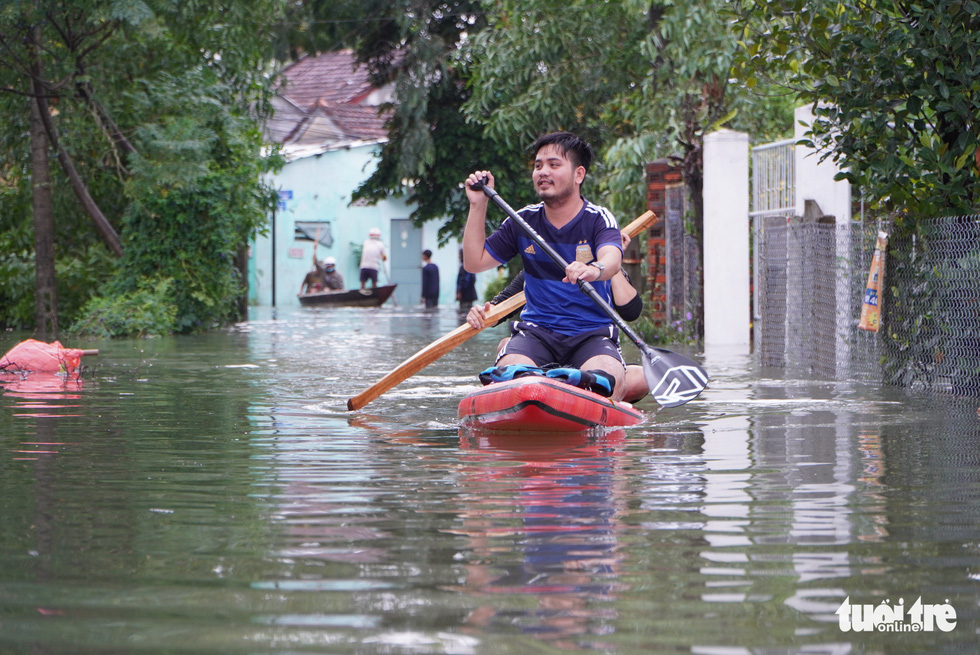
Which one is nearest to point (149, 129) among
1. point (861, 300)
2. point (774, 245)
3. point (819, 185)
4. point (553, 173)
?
point (774, 245)

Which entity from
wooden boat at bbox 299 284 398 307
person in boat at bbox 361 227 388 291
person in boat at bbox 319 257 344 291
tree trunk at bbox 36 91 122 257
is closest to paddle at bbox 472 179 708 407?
tree trunk at bbox 36 91 122 257

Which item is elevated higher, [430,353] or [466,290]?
[466,290]

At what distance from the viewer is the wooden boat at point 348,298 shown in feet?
121

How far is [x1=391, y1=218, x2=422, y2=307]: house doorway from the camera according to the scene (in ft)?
143

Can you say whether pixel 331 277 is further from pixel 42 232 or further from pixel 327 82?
pixel 42 232

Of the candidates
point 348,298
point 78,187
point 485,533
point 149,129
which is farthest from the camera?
point 348,298

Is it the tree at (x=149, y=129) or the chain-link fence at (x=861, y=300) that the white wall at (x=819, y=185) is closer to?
the chain-link fence at (x=861, y=300)

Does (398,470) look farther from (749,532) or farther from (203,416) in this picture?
(203,416)

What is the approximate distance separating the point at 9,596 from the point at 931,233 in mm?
7790

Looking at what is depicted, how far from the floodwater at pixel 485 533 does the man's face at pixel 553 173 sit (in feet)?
4.65

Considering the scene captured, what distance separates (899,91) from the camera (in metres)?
10.1

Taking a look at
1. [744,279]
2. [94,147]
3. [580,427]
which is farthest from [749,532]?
[94,147]

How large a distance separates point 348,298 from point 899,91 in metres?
27.8

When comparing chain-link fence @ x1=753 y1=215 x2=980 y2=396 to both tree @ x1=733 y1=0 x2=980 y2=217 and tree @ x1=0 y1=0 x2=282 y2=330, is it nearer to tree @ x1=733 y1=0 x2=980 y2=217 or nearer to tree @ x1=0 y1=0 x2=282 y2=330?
tree @ x1=733 y1=0 x2=980 y2=217
